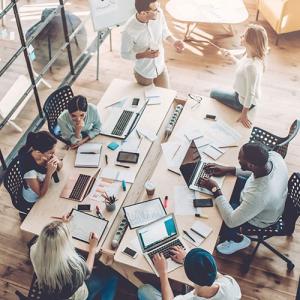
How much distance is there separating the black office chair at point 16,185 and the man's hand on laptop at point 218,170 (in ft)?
5.04

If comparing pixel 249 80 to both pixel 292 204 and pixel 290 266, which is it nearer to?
pixel 292 204

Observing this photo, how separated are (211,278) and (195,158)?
1457 mm

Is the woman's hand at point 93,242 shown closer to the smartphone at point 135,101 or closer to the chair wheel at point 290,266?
the smartphone at point 135,101

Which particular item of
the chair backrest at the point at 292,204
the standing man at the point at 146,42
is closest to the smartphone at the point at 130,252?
the chair backrest at the point at 292,204

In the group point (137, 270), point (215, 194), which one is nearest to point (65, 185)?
point (137, 270)

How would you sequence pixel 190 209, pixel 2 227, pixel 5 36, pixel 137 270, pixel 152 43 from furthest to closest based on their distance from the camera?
pixel 5 36 → pixel 152 43 → pixel 2 227 → pixel 190 209 → pixel 137 270

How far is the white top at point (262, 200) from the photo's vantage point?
3576mm

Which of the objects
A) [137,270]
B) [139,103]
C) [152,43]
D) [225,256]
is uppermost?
[152,43]

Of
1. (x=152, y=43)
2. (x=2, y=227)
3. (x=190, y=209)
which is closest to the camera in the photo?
(x=190, y=209)

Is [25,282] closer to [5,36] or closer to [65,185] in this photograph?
[65,185]

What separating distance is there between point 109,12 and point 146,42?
3.25 ft

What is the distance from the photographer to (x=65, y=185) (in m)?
3.94

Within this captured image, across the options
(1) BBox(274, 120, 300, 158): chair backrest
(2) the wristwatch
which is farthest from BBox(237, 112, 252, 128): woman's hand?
(2) the wristwatch

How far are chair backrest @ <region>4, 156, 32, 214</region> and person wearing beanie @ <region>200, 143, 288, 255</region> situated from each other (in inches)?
58.8
